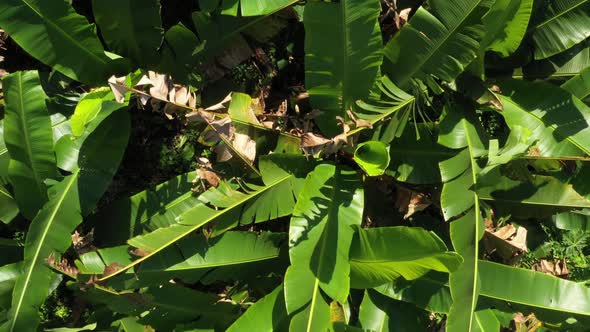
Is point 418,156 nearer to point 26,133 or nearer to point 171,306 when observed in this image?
point 171,306

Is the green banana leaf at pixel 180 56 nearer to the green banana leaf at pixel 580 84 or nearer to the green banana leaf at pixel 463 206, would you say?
the green banana leaf at pixel 463 206

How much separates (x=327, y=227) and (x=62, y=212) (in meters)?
1.02

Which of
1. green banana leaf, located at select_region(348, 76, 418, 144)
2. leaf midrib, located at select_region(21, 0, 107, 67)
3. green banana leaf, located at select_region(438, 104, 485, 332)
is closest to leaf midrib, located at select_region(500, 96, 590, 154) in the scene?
green banana leaf, located at select_region(438, 104, 485, 332)

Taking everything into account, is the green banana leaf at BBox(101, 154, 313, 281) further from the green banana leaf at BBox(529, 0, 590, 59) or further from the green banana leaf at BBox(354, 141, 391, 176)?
the green banana leaf at BBox(529, 0, 590, 59)

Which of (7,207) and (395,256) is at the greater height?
(395,256)

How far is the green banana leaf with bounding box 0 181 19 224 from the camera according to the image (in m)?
2.13

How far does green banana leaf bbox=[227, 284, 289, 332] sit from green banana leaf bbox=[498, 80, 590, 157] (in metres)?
1.18

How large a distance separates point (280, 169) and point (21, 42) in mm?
1083

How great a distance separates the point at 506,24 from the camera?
1889 millimetres

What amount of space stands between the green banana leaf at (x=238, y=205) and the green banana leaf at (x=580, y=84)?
1.16 m

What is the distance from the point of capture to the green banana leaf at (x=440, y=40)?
1798 mm

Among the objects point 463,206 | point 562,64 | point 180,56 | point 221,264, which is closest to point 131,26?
point 180,56

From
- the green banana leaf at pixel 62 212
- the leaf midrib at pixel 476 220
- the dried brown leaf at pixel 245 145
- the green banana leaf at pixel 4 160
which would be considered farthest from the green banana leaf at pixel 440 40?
the green banana leaf at pixel 4 160

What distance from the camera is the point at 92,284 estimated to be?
1.73 metres
